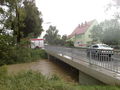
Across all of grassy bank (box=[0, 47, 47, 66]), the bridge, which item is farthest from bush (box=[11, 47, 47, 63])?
the bridge

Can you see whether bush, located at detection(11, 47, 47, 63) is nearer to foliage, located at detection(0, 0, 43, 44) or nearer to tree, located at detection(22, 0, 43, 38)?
foliage, located at detection(0, 0, 43, 44)

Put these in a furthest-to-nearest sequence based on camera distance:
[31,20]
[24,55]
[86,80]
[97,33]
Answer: [97,33]
[31,20]
[24,55]
[86,80]

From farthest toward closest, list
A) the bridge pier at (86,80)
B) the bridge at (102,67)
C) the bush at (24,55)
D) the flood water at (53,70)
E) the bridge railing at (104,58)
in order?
1. the bush at (24,55)
2. the flood water at (53,70)
3. the bridge pier at (86,80)
4. the bridge railing at (104,58)
5. the bridge at (102,67)

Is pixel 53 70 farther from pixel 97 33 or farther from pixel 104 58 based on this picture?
pixel 97 33

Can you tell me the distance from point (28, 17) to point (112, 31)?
13424mm

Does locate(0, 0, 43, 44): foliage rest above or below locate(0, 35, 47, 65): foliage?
above

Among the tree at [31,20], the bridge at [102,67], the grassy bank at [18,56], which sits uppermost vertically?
the tree at [31,20]

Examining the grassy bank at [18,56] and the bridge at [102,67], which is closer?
the bridge at [102,67]

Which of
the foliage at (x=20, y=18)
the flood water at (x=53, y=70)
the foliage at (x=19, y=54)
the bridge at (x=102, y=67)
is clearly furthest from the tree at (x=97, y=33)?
the bridge at (x=102, y=67)

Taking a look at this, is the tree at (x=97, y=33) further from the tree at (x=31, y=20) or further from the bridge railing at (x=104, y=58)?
the bridge railing at (x=104, y=58)

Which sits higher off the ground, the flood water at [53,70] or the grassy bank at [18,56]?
the grassy bank at [18,56]

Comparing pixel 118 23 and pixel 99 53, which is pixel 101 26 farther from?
pixel 99 53

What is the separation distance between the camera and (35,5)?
862 inches

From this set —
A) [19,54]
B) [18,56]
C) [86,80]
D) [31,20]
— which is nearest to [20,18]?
[31,20]
